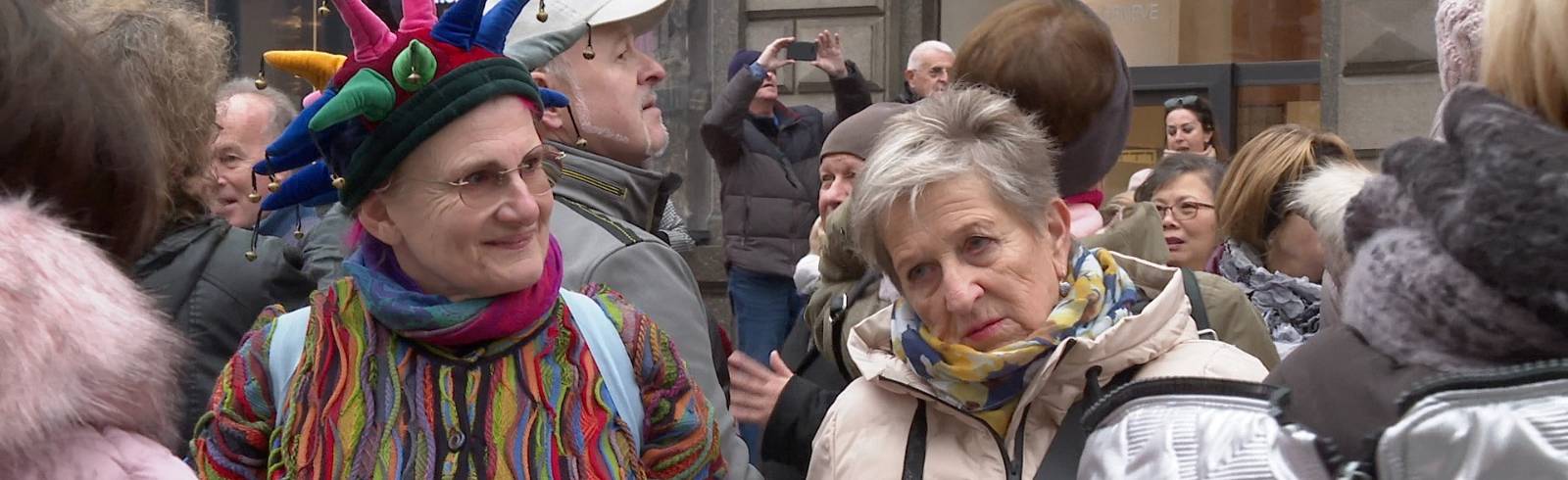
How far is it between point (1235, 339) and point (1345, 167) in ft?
4.71

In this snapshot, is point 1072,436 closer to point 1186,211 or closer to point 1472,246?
point 1472,246

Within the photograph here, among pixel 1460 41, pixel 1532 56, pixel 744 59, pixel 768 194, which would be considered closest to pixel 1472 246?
pixel 1532 56

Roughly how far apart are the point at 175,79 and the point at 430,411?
1.38 m

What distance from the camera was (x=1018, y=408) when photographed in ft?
9.68

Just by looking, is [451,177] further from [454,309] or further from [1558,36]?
[1558,36]

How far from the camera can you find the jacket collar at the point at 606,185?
3316 millimetres

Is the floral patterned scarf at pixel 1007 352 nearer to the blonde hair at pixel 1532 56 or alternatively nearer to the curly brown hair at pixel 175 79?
the blonde hair at pixel 1532 56

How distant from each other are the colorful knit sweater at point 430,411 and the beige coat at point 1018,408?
42cm

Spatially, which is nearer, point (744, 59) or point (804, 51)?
point (744, 59)

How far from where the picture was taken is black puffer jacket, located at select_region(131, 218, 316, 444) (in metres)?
3.60

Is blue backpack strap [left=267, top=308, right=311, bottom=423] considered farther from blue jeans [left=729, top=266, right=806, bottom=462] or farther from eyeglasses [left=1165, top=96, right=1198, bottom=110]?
eyeglasses [left=1165, top=96, right=1198, bottom=110]

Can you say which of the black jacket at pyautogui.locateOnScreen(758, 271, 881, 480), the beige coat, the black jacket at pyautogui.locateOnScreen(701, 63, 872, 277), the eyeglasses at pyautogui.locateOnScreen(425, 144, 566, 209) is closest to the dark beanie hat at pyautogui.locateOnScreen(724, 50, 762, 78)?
the black jacket at pyautogui.locateOnScreen(701, 63, 872, 277)

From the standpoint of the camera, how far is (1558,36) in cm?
167

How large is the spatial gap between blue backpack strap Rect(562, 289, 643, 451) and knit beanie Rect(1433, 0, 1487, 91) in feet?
4.13
